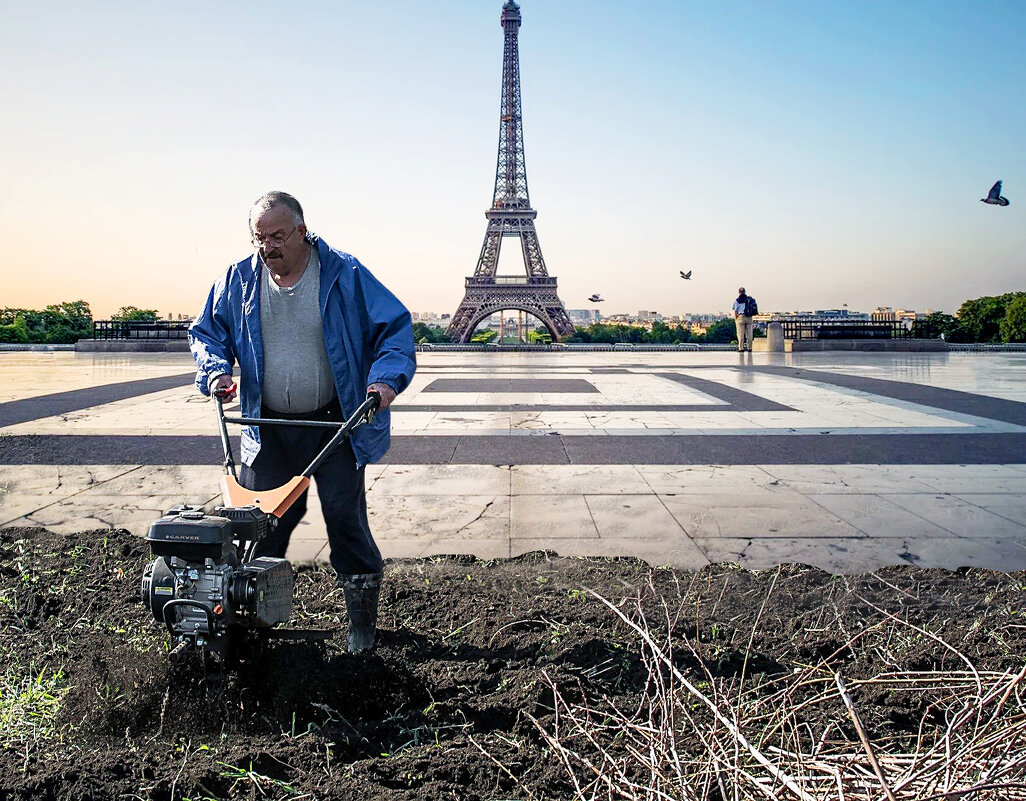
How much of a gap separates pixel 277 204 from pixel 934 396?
11.1 m

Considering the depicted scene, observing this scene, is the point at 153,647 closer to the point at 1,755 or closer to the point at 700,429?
the point at 1,755

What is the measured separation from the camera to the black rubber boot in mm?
2984

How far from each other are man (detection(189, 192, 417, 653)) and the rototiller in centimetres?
55

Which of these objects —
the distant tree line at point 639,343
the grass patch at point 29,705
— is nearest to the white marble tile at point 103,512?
the grass patch at point 29,705

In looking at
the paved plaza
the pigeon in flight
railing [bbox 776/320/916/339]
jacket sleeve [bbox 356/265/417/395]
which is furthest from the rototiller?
railing [bbox 776/320/916/339]

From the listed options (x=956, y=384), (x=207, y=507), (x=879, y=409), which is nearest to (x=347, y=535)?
(x=207, y=507)

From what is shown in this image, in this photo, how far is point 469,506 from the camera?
5.20 m

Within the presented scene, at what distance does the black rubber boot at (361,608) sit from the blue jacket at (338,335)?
45 centimetres

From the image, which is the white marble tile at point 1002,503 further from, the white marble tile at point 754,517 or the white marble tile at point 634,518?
the white marble tile at point 634,518

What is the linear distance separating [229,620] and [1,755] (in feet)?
2.29

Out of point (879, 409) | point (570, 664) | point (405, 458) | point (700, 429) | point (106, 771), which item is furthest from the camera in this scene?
point (879, 409)

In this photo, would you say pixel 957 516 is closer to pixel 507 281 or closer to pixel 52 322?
pixel 507 281

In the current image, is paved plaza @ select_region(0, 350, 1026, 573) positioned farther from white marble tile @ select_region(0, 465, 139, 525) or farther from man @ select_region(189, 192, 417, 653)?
man @ select_region(189, 192, 417, 653)

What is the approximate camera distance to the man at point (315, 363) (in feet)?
10.2
